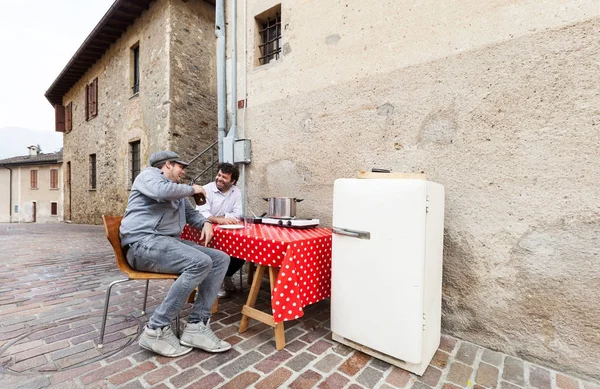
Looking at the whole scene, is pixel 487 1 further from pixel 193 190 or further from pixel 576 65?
pixel 193 190

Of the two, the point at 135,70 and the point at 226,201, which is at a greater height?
the point at 135,70

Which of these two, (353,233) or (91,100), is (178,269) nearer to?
(353,233)

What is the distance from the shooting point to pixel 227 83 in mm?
4160

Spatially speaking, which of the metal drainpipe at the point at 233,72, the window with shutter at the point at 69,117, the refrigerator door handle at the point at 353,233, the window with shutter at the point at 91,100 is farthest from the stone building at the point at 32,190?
the refrigerator door handle at the point at 353,233

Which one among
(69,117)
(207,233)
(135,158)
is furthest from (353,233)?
(69,117)

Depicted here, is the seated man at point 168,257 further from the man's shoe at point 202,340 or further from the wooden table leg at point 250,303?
the wooden table leg at point 250,303

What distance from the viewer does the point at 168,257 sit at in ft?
6.91

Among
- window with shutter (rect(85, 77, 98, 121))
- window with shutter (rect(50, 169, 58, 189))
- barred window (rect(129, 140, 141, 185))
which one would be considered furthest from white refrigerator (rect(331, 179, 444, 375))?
window with shutter (rect(50, 169, 58, 189))

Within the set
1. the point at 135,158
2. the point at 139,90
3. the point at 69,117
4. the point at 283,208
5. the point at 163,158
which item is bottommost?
the point at 283,208

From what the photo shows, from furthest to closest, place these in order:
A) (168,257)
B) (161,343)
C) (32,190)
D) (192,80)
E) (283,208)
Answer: (32,190) → (192,80) → (283,208) → (168,257) → (161,343)

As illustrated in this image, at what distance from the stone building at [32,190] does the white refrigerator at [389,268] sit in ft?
80.5

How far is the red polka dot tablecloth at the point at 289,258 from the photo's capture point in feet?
6.54

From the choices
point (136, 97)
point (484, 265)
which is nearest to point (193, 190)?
point (484, 265)

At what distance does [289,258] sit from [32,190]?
2830 cm
